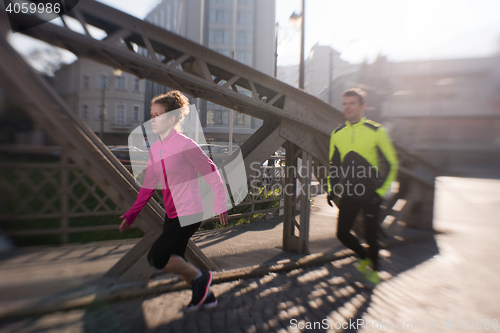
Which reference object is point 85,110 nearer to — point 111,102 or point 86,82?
point 111,102

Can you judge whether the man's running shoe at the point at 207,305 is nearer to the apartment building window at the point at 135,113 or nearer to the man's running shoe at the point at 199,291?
the man's running shoe at the point at 199,291

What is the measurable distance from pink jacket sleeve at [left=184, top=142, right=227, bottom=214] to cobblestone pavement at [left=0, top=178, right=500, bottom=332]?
3.28 ft

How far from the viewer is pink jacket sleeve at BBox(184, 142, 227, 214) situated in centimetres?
274

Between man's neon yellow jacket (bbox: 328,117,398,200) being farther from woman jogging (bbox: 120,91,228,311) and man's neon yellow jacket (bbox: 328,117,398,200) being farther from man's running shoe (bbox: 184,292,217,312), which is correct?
man's running shoe (bbox: 184,292,217,312)

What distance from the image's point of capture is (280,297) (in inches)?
127

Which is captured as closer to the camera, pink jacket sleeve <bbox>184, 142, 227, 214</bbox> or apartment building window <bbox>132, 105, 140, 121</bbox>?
pink jacket sleeve <bbox>184, 142, 227, 214</bbox>

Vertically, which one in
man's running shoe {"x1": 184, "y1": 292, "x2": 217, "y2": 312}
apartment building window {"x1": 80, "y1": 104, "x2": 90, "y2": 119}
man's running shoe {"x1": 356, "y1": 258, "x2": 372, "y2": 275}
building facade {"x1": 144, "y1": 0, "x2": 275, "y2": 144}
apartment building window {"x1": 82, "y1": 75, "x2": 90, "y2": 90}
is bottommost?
man's running shoe {"x1": 184, "y1": 292, "x2": 217, "y2": 312}

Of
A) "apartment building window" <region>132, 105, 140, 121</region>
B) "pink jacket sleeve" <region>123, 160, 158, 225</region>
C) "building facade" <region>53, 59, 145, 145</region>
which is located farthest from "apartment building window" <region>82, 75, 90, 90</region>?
"pink jacket sleeve" <region>123, 160, 158, 225</region>

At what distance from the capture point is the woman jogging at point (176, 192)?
8.93 feet

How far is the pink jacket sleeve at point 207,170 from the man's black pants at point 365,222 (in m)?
1.67

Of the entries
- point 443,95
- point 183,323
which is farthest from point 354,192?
point 443,95

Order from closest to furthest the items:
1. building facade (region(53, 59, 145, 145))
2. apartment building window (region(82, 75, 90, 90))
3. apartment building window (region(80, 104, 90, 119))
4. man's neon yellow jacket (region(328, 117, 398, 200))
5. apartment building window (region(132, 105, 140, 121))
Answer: man's neon yellow jacket (region(328, 117, 398, 200)), apartment building window (region(82, 75, 90, 90)), building facade (region(53, 59, 145, 145)), apartment building window (region(80, 104, 90, 119)), apartment building window (region(132, 105, 140, 121))

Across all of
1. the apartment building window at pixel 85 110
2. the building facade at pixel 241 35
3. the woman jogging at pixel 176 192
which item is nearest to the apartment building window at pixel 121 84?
the building facade at pixel 241 35

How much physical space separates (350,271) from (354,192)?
3.74 ft
